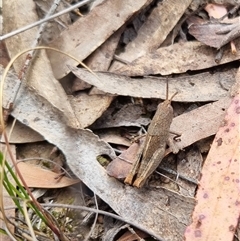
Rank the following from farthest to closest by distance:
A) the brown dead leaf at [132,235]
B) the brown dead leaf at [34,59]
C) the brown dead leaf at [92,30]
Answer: the brown dead leaf at [92,30], the brown dead leaf at [34,59], the brown dead leaf at [132,235]

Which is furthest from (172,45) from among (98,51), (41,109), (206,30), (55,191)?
(55,191)

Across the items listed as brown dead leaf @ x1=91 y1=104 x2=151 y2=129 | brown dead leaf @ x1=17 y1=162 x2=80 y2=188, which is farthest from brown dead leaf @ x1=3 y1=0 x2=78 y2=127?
brown dead leaf @ x1=17 y1=162 x2=80 y2=188

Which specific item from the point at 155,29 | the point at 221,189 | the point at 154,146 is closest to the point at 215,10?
the point at 155,29

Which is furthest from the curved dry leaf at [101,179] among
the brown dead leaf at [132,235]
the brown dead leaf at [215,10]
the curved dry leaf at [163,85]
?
the brown dead leaf at [215,10]

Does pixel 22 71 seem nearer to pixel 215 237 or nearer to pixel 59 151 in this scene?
pixel 59 151

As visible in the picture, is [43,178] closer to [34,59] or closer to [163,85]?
[34,59]

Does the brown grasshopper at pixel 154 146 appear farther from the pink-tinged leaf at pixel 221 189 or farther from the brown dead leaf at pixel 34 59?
the brown dead leaf at pixel 34 59

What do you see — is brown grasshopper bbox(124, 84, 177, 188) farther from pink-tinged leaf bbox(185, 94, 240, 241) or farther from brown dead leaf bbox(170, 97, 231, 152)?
pink-tinged leaf bbox(185, 94, 240, 241)
